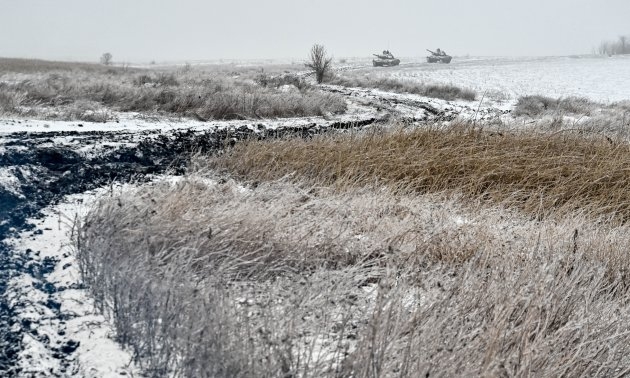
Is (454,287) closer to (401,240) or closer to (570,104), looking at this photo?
(401,240)

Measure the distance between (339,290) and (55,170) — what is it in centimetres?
348

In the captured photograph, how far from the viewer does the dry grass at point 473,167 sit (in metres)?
5.04

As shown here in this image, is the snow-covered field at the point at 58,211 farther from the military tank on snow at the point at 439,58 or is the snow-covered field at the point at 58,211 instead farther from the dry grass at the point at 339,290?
the military tank on snow at the point at 439,58

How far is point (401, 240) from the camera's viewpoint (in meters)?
3.40

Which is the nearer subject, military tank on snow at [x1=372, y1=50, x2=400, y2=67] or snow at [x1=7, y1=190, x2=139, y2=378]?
snow at [x1=7, y1=190, x2=139, y2=378]

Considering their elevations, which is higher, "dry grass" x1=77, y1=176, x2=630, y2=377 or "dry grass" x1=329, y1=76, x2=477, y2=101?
"dry grass" x1=329, y1=76, x2=477, y2=101

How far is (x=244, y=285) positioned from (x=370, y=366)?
97 cm

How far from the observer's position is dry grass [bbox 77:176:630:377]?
6.31 ft

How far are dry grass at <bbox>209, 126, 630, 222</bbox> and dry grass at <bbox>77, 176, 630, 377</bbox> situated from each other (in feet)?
3.49

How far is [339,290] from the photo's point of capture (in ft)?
8.13

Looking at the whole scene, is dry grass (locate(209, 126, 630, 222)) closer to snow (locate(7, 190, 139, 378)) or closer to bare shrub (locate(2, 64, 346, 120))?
snow (locate(7, 190, 139, 378))

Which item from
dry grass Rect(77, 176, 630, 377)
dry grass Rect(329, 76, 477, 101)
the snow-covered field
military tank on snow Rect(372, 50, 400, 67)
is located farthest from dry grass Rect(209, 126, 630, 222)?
military tank on snow Rect(372, 50, 400, 67)

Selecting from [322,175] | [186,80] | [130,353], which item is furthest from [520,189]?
[186,80]

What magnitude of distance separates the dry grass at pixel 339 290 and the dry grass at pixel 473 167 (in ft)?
3.49
